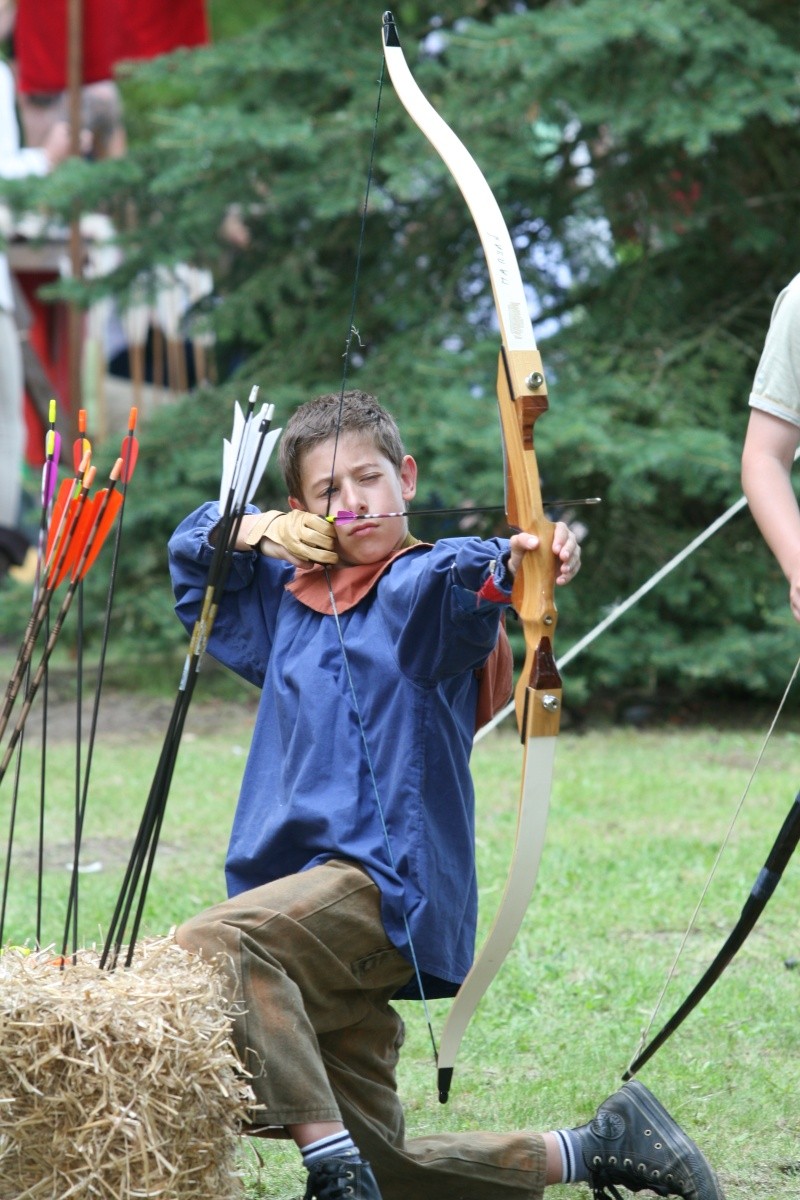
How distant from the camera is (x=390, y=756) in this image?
2.26 meters

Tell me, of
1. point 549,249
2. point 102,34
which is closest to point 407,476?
point 549,249

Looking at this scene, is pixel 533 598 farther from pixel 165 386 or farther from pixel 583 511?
pixel 165 386

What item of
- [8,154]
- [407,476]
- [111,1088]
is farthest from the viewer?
[8,154]

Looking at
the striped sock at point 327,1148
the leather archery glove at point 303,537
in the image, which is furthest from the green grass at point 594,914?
the leather archery glove at point 303,537

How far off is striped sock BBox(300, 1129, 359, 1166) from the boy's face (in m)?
0.84

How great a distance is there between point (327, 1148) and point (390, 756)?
1.78 ft

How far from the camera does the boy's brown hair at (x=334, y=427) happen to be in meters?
2.42

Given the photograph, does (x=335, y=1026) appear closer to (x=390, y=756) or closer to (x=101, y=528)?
(x=390, y=756)

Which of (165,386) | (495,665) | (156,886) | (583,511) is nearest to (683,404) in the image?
(583,511)

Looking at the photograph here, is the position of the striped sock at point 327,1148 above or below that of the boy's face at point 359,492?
below

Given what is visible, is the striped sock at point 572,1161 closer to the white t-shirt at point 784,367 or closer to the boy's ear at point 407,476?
the boy's ear at point 407,476

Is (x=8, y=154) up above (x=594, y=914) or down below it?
above

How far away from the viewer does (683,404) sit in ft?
19.5

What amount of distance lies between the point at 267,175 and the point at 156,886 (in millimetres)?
3405
